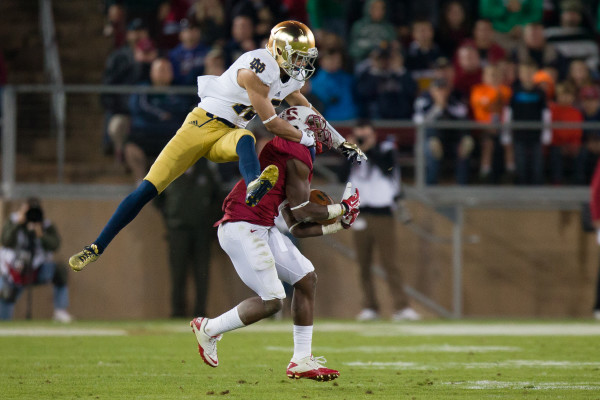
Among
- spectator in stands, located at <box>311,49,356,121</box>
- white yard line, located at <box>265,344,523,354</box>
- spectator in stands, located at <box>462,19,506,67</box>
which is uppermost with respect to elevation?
spectator in stands, located at <box>462,19,506,67</box>

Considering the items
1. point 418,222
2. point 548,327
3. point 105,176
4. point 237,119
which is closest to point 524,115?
point 418,222

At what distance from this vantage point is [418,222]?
1299 cm

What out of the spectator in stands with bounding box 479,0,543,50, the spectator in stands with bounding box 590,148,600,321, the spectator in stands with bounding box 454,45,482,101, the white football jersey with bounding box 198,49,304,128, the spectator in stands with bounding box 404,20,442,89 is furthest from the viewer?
the spectator in stands with bounding box 479,0,543,50

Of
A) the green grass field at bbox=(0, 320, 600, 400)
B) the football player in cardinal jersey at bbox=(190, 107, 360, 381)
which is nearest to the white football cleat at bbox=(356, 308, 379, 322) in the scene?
the green grass field at bbox=(0, 320, 600, 400)

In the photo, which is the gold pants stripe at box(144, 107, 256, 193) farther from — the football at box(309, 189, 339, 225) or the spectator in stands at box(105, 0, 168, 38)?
the spectator in stands at box(105, 0, 168, 38)

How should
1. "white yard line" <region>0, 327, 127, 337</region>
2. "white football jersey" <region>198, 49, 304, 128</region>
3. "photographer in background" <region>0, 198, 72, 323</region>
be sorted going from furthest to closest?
1. "photographer in background" <region>0, 198, 72, 323</region>
2. "white yard line" <region>0, 327, 127, 337</region>
3. "white football jersey" <region>198, 49, 304, 128</region>

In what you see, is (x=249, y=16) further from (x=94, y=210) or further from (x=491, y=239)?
(x=491, y=239)

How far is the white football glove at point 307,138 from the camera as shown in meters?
6.51

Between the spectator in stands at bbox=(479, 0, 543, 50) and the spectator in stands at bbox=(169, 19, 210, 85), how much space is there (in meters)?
3.95

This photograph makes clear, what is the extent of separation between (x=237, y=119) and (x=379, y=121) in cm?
572

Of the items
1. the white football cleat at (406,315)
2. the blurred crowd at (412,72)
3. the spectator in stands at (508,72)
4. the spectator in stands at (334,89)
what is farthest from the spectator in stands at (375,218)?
the spectator in stands at (508,72)

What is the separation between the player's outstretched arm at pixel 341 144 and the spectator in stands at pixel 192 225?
17.5 feet

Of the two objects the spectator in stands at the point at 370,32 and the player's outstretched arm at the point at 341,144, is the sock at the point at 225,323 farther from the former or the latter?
the spectator in stands at the point at 370,32

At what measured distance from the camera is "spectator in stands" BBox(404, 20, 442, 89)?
1335 centimetres
